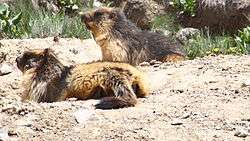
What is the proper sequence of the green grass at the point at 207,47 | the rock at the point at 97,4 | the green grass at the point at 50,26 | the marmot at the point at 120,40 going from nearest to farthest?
the marmot at the point at 120,40, the green grass at the point at 207,47, the green grass at the point at 50,26, the rock at the point at 97,4

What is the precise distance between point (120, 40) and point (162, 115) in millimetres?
3716

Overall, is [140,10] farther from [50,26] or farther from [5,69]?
[5,69]

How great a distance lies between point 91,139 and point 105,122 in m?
0.36

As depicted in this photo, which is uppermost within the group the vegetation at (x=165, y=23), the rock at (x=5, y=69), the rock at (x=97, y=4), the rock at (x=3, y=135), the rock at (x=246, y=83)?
the rock at (x=97, y=4)

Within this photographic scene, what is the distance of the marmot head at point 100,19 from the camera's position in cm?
988

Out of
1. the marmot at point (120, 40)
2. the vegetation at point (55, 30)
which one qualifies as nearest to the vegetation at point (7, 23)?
the vegetation at point (55, 30)

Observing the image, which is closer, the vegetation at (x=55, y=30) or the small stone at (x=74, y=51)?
the small stone at (x=74, y=51)

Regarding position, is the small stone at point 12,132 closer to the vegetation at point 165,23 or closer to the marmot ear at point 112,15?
the marmot ear at point 112,15

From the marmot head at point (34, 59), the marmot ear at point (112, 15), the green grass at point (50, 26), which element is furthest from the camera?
the green grass at point (50, 26)

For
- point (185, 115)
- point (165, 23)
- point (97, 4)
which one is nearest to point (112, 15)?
point (185, 115)

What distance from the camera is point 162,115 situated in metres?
6.36

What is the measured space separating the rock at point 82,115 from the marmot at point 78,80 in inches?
12.8

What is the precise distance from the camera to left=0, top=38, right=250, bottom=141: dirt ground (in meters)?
5.93

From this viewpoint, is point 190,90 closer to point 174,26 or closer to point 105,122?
point 105,122
